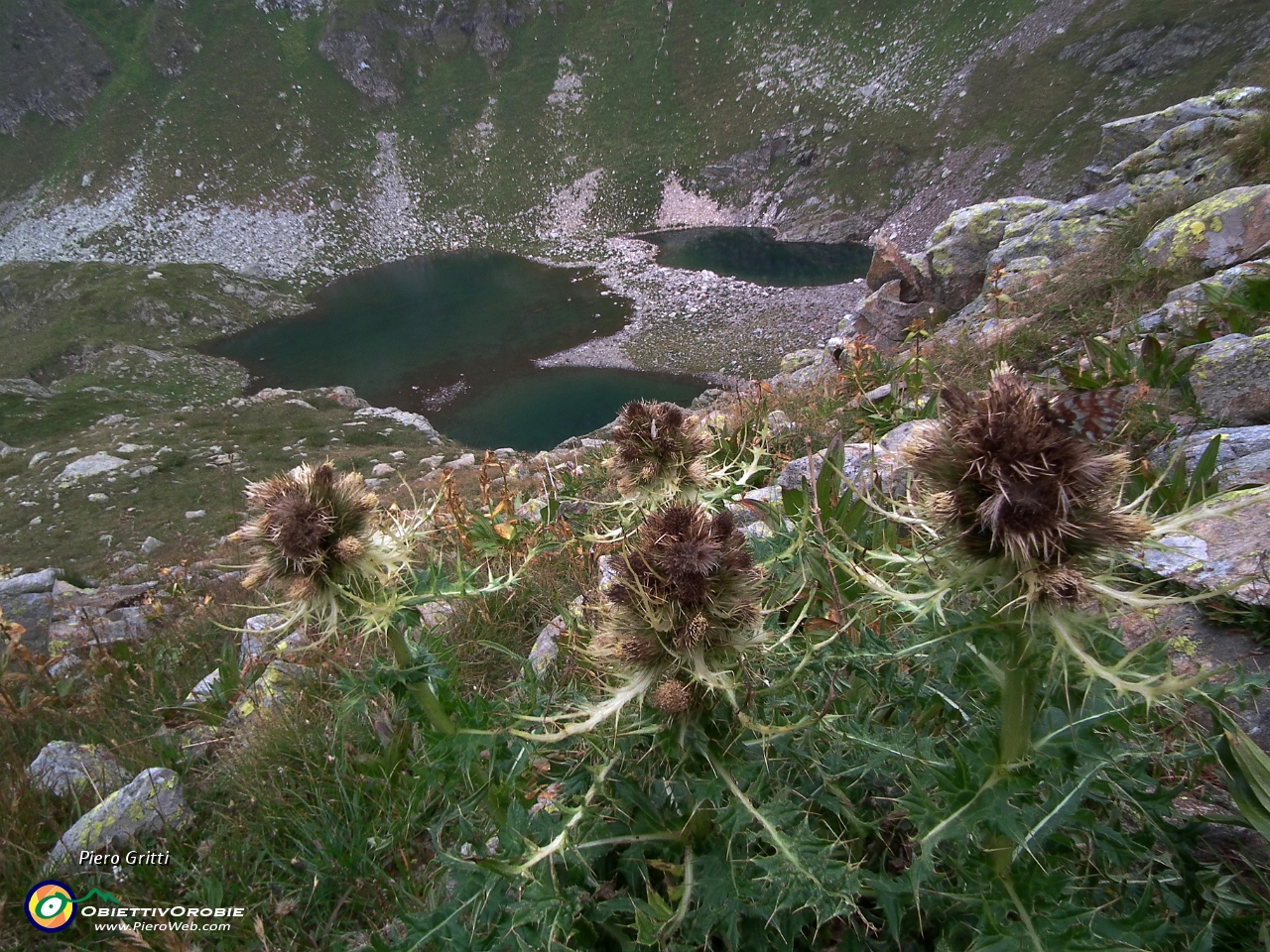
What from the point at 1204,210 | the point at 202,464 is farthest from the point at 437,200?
the point at 1204,210

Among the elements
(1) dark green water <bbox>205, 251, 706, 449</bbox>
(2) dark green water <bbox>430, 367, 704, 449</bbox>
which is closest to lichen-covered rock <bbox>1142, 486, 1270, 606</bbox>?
(2) dark green water <bbox>430, 367, 704, 449</bbox>

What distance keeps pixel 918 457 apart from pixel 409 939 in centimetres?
229

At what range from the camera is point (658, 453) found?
2883 mm

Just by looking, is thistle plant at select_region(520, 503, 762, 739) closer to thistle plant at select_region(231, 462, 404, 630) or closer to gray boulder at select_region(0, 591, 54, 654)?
thistle plant at select_region(231, 462, 404, 630)

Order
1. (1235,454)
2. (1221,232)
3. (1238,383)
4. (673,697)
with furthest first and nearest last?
(1221,232) < (1238,383) < (1235,454) < (673,697)

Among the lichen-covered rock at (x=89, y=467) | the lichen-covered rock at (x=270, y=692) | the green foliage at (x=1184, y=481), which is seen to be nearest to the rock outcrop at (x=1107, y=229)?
the green foliage at (x=1184, y=481)

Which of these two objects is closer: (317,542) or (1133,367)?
(317,542)

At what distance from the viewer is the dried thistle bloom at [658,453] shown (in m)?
2.87

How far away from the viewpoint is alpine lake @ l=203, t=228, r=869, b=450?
3841cm

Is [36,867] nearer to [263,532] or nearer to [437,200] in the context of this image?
[263,532]

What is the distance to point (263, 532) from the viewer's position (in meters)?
2.41

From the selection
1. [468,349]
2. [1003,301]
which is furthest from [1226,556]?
[468,349]

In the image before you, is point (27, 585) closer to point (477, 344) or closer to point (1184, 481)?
point (1184, 481)

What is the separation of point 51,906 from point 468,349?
4768 cm
